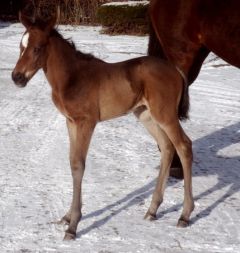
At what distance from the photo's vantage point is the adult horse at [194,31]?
491 cm

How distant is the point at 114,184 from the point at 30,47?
1647mm

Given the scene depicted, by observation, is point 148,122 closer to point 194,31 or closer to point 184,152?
point 184,152

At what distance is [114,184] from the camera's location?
492cm

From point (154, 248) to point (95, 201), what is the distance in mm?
871

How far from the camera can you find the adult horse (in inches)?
193

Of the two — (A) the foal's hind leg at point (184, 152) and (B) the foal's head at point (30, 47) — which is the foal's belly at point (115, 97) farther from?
(B) the foal's head at point (30, 47)

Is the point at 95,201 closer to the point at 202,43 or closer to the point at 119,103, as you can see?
the point at 119,103

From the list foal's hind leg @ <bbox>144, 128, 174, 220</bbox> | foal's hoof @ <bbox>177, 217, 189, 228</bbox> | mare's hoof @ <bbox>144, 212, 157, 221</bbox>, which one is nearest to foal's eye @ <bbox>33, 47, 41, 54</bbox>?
foal's hind leg @ <bbox>144, 128, 174, 220</bbox>

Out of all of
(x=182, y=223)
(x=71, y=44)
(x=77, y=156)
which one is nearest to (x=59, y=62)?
(x=71, y=44)

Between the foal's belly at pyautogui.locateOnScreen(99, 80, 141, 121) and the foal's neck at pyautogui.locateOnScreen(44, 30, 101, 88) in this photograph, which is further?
the foal's belly at pyautogui.locateOnScreen(99, 80, 141, 121)

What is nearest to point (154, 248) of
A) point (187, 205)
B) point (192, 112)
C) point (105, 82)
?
point (187, 205)

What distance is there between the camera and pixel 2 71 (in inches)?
377

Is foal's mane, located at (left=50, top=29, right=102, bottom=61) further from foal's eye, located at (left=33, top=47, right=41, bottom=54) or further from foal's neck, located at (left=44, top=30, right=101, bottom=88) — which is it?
foal's eye, located at (left=33, top=47, right=41, bottom=54)

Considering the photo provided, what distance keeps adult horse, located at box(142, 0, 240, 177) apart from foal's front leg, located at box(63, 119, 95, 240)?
1309 mm
